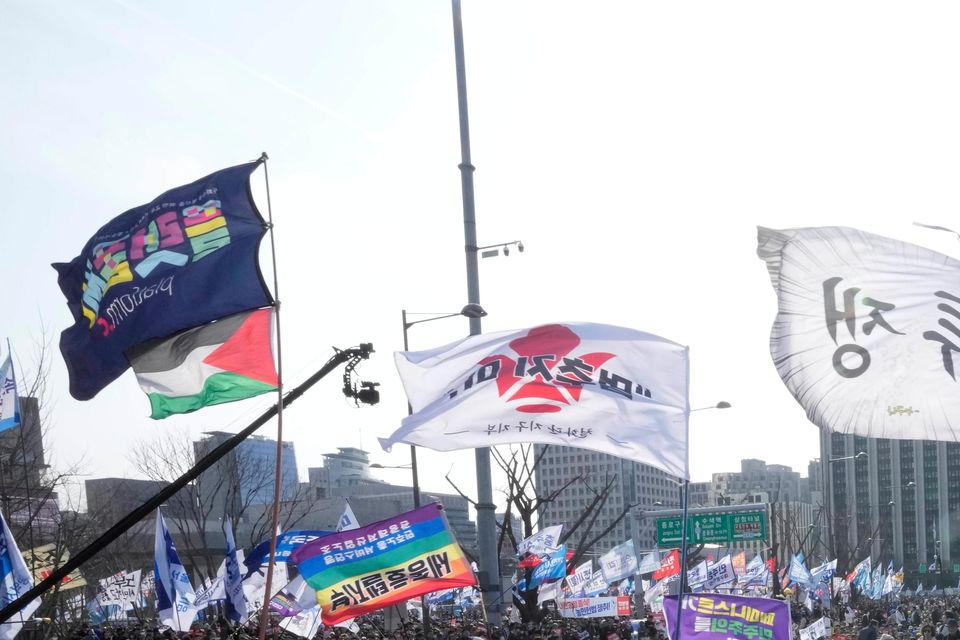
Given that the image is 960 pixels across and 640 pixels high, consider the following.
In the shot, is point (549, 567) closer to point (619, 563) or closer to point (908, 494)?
point (619, 563)

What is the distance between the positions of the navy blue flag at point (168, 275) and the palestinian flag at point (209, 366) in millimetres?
166

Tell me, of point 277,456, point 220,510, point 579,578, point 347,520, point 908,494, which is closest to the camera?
point 277,456

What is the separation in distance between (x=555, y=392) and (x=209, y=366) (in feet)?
11.1

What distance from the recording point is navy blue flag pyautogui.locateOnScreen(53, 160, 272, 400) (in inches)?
467

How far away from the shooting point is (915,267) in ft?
24.4

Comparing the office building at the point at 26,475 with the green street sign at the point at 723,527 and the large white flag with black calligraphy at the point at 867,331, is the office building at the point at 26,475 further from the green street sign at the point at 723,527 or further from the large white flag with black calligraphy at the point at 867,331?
the green street sign at the point at 723,527

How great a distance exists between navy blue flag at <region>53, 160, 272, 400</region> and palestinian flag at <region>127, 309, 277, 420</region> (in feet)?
0.55

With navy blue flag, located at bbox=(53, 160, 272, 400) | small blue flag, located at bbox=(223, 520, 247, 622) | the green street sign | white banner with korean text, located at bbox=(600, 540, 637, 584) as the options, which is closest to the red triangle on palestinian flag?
navy blue flag, located at bbox=(53, 160, 272, 400)

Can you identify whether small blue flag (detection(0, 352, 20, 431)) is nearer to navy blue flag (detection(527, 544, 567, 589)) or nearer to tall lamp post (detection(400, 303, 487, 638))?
tall lamp post (detection(400, 303, 487, 638))

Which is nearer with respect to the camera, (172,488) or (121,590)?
(172,488)

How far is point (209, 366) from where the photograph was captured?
38.9ft

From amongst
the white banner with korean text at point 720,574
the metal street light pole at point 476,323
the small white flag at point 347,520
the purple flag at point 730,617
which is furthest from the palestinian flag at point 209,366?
the white banner with korean text at point 720,574

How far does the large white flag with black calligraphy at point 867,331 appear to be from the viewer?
7285 millimetres

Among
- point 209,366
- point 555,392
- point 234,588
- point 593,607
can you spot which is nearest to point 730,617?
point 555,392
